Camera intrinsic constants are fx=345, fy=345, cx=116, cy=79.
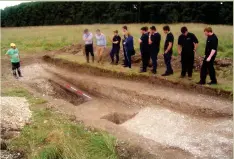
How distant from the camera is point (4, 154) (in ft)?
31.1

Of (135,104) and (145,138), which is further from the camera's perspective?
(135,104)

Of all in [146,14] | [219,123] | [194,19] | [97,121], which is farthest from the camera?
[146,14]

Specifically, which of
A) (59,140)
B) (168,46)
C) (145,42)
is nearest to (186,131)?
(59,140)

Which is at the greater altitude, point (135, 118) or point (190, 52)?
point (190, 52)

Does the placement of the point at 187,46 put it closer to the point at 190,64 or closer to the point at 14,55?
the point at 190,64

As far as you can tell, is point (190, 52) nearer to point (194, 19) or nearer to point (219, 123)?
point (219, 123)

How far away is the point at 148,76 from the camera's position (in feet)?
46.2

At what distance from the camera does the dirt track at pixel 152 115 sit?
8.70 meters

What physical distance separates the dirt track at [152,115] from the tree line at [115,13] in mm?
22828

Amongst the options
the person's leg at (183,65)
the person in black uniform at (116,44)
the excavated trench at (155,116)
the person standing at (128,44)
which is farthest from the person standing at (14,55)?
the person's leg at (183,65)

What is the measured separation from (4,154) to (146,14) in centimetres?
3401

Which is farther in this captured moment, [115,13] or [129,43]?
[115,13]

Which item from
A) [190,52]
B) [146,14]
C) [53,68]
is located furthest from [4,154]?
[146,14]

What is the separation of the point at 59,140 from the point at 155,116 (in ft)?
11.1
